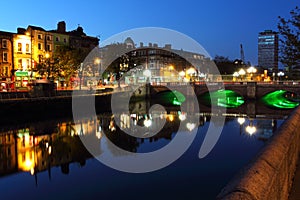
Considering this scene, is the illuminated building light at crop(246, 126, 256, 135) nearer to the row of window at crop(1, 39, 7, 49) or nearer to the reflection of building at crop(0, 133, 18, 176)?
the reflection of building at crop(0, 133, 18, 176)

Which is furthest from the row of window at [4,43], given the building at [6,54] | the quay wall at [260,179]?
the quay wall at [260,179]

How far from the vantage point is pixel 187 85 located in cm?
6381

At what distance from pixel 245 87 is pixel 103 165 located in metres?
45.7

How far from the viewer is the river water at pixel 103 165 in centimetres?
1266

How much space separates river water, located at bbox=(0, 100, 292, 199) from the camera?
12.7m

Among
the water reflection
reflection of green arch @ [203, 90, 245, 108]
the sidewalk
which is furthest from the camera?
reflection of green arch @ [203, 90, 245, 108]

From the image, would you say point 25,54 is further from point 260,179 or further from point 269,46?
point 260,179

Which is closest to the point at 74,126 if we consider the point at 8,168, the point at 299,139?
the point at 8,168

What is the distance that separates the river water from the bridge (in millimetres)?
25955

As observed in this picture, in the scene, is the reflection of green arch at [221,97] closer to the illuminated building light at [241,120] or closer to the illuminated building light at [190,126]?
the illuminated building light at [241,120]

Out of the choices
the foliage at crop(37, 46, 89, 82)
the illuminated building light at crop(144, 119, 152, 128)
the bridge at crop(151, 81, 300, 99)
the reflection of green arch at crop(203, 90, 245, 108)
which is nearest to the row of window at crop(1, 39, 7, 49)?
the foliage at crop(37, 46, 89, 82)

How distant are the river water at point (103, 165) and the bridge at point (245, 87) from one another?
85.2ft

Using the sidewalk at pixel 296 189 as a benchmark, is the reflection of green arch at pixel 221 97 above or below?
below

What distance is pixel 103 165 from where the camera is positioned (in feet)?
55.5
